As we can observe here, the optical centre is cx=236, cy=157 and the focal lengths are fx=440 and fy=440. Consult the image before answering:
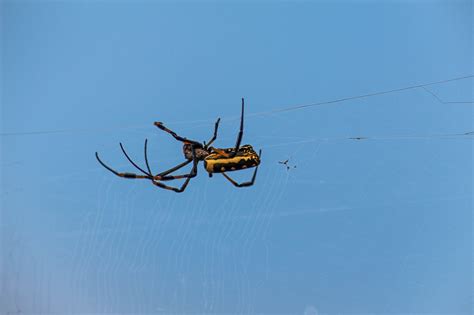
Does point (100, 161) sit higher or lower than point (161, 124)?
lower

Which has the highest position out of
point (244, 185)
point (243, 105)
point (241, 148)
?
point (243, 105)

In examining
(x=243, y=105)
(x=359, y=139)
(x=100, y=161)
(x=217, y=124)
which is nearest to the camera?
(x=243, y=105)

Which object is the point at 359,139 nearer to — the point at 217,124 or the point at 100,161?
the point at 217,124

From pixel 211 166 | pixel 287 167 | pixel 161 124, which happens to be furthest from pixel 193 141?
pixel 287 167

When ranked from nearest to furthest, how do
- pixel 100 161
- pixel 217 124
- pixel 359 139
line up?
pixel 217 124 < pixel 100 161 < pixel 359 139

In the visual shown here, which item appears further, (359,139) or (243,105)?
(359,139)

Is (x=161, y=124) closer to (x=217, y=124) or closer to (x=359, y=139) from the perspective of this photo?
(x=217, y=124)
